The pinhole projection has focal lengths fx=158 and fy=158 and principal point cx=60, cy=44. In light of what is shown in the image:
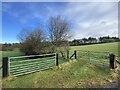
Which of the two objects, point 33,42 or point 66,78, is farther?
point 33,42

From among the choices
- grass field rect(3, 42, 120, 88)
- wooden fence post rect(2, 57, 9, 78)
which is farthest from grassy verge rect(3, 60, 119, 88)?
wooden fence post rect(2, 57, 9, 78)

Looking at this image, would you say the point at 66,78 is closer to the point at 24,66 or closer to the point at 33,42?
the point at 24,66

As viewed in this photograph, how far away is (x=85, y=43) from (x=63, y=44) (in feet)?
116

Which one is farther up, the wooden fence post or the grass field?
the wooden fence post

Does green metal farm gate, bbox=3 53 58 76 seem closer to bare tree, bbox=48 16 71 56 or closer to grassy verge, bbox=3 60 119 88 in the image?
grassy verge, bbox=3 60 119 88

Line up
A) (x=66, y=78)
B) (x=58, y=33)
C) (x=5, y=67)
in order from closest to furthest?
(x=5, y=67)
(x=66, y=78)
(x=58, y=33)

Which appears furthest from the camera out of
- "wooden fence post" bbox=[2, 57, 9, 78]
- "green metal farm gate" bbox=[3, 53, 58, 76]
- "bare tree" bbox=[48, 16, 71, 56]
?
"bare tree" bbox=[48, 16, 71, 56]

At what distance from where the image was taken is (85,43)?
187 feet

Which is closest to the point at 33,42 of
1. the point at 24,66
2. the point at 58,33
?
the point at 58,33

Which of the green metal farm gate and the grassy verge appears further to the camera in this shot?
the green metal farm gate

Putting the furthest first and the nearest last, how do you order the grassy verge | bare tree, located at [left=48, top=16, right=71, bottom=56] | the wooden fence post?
bare tree, located at [left=48, top=16, right=71, bottom=56] → the wooden fence post → the grassy verge

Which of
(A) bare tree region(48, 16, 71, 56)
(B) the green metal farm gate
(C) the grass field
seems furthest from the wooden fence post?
(A) bare tree region(48, 16, 71, 56)

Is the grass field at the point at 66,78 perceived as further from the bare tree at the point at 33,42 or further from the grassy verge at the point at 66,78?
the bare tree at the point at 33,42

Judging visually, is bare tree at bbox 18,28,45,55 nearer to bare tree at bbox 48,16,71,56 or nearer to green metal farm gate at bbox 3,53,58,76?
bare tree at bbox 48,16,71,56
